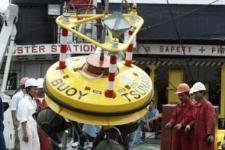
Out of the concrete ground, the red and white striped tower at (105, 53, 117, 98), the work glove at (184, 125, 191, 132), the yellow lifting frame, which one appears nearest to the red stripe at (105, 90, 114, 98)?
the red and white striped tower at (105, 53, 117, 98)

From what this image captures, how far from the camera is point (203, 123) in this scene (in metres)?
10.5

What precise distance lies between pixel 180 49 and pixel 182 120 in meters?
9.58

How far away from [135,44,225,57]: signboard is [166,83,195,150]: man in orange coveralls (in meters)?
9.31

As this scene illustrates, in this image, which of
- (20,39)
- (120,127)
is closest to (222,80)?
(20,39)

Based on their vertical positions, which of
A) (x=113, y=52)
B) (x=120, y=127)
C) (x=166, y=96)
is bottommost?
(x=166, y=96)

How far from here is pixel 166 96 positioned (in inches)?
838

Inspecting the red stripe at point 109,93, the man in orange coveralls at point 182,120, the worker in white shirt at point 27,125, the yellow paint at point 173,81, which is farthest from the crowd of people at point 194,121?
the yellow paint at point 173,81

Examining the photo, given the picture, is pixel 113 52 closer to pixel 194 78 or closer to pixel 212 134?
pixel 212 134

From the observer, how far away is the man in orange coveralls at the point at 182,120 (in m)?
10.8

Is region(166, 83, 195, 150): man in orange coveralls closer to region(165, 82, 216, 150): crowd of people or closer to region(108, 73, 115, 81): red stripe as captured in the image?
region(165, 82, 216, 150): crowd of people

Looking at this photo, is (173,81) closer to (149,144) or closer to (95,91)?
(149,144)

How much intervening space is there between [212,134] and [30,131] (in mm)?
2708

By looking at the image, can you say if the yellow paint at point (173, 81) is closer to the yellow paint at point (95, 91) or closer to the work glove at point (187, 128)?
the work glove at point (187, 128)

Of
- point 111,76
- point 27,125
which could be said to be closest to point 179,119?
point 27,125
